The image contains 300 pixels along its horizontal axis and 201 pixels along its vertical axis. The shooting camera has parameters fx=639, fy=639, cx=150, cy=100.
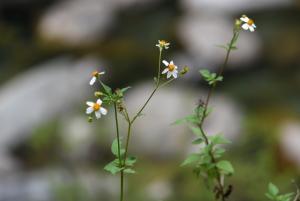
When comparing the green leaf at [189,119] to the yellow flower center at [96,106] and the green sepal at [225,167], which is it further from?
the yellow flower center at [96,106]

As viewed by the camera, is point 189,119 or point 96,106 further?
point 189,119

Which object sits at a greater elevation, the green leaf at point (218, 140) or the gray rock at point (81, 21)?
the gray rock at point (81, 21)

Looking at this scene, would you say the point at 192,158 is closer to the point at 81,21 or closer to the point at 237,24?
the point at 237,24

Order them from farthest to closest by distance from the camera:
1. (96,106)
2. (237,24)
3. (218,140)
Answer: (218,140) < (237,24) < (96,106)

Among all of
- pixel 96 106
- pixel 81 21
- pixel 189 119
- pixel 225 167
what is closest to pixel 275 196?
pixel 225 167

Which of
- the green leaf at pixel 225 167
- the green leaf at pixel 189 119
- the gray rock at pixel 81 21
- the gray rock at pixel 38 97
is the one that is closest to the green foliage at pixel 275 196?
the green leaf at pixel 225 167

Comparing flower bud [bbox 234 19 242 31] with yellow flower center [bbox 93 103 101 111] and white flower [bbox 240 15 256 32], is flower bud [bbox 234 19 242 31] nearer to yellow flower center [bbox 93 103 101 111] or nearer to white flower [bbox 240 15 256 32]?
white flower [bbox 240 15 256 32]

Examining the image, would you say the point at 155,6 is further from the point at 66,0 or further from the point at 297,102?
the point at 297,102

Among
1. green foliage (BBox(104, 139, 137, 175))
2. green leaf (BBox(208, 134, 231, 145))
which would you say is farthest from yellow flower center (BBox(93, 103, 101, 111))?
green leaf (BBox(208, 134, 231, 145))
